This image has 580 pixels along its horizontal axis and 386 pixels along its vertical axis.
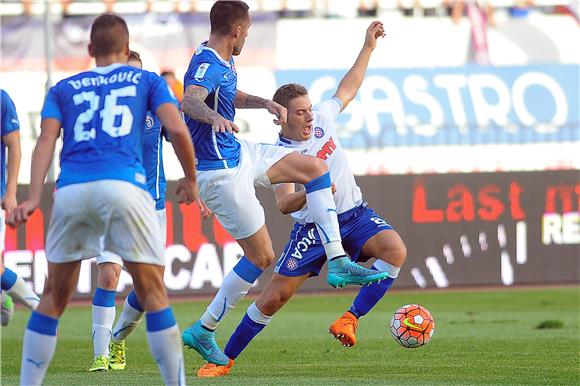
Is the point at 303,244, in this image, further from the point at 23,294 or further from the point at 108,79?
the point at 108,79

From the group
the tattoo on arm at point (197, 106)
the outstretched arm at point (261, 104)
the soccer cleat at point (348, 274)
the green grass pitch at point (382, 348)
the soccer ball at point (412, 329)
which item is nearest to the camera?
the tattoo on arm at point (197, 106)

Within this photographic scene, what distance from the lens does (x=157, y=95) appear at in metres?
6.46

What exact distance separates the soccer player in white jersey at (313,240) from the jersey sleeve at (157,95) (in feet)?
8.16

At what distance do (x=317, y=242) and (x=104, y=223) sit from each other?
3.14 metres

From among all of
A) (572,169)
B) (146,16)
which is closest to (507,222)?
(572,169)

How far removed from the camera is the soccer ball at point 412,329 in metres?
9.57

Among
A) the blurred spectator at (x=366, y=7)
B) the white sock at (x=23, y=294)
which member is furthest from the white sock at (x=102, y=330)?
the blurred spectator at (x=366, y=7)

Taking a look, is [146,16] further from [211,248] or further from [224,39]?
[224,39]

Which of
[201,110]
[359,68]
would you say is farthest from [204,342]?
[359,68]

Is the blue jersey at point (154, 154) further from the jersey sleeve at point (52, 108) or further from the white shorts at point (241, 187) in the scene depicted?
the jersey sleeve at point (52, 108)

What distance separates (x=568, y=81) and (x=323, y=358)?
54.9 feet

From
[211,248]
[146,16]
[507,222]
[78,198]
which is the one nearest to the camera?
[78,198]

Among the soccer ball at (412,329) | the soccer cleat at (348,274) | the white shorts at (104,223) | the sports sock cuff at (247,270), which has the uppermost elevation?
the white shorts at (104,223)

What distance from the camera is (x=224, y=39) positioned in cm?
863
